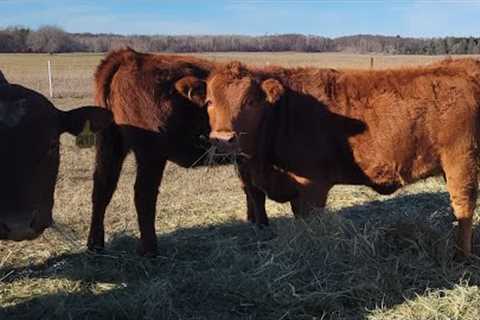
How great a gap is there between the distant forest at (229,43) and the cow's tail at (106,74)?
30.5m

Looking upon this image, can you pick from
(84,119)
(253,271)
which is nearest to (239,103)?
(84,119)

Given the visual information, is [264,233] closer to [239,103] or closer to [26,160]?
[239,103]

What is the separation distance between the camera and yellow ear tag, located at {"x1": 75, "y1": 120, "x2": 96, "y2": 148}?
14.9 feet

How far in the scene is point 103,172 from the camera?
537cm

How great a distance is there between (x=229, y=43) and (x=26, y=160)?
195ft

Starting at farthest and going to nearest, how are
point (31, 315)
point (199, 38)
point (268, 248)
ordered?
point (199, 38) → point (268, 248) → point (31, 315)

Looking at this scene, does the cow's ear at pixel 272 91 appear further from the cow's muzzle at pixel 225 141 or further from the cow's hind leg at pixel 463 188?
the cow's hind leg at pixel 463 188

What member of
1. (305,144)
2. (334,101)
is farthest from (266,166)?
(334,101)

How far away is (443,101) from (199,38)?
58.3 m

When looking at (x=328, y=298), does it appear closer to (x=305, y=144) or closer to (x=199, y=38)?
(x=305, y=144)

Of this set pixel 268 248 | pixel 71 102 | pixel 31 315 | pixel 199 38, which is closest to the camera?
pixel 31 315

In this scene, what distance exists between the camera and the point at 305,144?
506cm

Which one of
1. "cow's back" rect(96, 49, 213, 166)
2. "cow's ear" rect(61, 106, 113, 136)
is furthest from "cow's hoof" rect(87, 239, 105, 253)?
"cow's ear" rect(61, 106, 113, 136)

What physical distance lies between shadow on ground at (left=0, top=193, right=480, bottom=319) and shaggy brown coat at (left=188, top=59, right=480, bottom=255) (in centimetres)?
36
